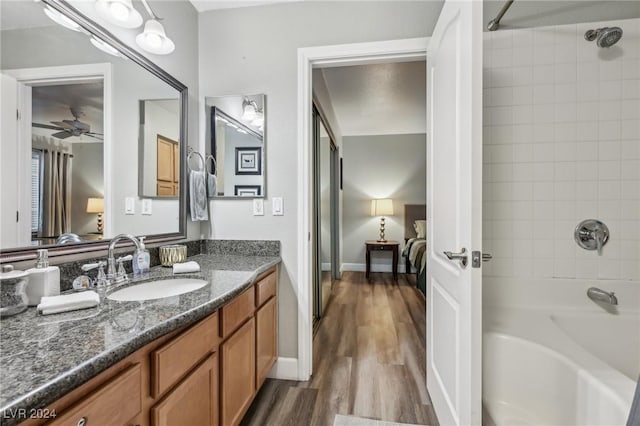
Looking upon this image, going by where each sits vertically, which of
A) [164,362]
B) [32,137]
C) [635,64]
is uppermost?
[635,64]

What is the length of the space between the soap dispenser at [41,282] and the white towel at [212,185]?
43.5 inches

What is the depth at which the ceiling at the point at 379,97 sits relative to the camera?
9.62 ft

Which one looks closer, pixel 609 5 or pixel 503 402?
pixel 503 402

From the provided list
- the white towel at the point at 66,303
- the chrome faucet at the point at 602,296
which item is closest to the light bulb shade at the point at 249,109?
the white towel at the point at 66,303

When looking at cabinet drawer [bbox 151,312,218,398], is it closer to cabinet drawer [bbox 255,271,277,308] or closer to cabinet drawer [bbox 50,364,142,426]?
cabinet drawer [bbox 50,364,142,426]

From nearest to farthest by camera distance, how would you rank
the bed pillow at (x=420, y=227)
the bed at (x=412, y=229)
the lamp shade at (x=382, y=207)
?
the bed at (x=412, y=229) < the bed pillow at (x=420, y=227) < the lamp shade at (x=382, y=207)

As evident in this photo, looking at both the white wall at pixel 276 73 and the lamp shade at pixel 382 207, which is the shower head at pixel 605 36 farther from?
the lamp shade at pixel 382 207

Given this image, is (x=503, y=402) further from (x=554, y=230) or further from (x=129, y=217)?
(x=129, y=217)

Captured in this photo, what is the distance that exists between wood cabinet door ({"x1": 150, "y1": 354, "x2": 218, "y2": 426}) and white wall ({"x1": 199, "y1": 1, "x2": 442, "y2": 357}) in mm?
859

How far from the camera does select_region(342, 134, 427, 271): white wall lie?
17.1 ft

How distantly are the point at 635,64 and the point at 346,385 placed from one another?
8.20 ft

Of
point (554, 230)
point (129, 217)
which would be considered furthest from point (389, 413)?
point (129, 217)

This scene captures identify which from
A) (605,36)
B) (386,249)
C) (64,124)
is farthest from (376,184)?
(64,124)

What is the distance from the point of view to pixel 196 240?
1937 millimetres
